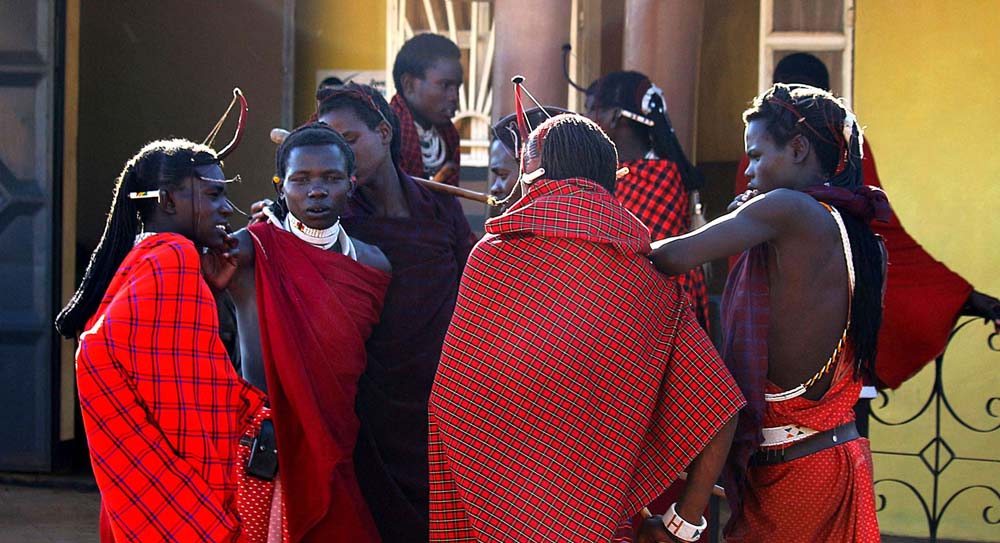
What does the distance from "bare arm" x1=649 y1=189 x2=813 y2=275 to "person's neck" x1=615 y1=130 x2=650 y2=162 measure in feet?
6.14

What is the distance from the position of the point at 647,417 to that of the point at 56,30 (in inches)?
173

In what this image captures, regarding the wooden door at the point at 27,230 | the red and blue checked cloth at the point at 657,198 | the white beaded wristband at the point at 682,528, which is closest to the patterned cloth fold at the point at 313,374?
the white beaded wristband at the point at 682,528

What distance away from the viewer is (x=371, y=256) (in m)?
3.93

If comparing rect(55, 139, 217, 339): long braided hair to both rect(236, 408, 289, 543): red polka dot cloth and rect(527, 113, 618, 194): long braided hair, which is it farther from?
rect(527, 113, 618, 194): long braided hair

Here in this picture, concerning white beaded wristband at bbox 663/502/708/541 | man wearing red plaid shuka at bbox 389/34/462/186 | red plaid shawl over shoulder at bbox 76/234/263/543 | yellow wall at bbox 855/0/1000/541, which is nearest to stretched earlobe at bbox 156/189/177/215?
red plaid shawl over shoulder at bbox 76/234/263/543

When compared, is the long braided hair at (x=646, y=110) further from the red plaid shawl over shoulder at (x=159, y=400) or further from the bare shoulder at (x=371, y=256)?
the red plaid shawl over shoulder at (x=159, y=400)

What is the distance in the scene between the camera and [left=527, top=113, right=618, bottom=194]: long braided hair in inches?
121

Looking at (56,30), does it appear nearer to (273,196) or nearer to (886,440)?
(273,196)

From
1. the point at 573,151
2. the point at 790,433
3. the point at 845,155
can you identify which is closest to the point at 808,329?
the point at 790,433

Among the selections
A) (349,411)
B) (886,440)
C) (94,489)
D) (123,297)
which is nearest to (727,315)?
(349,411)

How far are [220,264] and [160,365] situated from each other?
1.37 feet

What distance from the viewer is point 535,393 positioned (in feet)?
9.80

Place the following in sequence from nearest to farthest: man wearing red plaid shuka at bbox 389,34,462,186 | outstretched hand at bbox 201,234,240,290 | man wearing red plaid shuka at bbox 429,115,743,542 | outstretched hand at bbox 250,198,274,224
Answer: man wearing red plaid shuka at bbox 429,115,743,542, outstretched hand at bbox 201,234,240,290, outstretched hand at bbox 250,198,274,224, man wearing red plaid shuka at bbox 389,34,462,186

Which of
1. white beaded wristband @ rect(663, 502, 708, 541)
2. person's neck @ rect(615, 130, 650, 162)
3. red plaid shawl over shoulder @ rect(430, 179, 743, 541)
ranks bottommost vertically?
white beaded wristband @ rect(663, 502, 708, 541)
